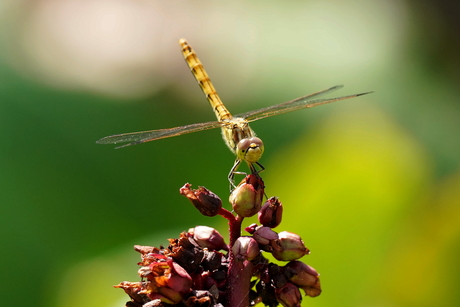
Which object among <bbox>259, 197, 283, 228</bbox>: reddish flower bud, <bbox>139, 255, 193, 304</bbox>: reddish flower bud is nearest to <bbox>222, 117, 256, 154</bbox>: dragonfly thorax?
<bbox>259, 197, 283, 228</bbox>: reddish flower bud

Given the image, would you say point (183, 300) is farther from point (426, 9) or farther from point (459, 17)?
point (459, 17)

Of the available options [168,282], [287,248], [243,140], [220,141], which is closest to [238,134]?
[243,140]

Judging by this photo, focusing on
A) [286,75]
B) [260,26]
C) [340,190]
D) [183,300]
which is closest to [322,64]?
[286,75]

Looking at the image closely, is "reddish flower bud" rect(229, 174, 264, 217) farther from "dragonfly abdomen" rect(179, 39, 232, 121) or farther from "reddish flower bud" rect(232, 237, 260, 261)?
"dragonfly abdomen" rect(179, 39, 232, 121)

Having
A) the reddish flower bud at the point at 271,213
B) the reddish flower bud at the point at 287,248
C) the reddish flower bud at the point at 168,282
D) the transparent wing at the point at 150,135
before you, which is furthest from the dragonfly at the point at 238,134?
the reddish flower bud at the point at 168,282

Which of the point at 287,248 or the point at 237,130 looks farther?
the point at 237,130

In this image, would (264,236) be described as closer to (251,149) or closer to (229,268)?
(229,268)

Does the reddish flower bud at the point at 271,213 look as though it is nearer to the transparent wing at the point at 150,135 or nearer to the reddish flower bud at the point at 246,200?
the reddish flower bud at the point at 246,200
